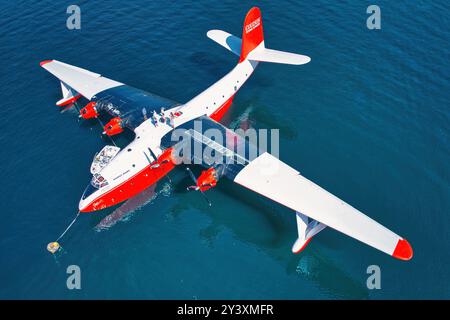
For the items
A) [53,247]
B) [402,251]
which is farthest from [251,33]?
[53,247]

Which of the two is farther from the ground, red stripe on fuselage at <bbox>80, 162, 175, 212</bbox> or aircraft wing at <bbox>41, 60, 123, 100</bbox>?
aircraft wing at <bbox>41, 60, 123, 100</bbox>

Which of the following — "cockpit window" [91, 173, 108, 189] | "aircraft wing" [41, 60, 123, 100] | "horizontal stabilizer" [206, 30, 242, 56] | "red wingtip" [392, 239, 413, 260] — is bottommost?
"red wingtip" [392, 239, 413, 260]

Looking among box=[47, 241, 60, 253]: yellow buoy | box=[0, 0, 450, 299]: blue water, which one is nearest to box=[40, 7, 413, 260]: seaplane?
box=[0, 0, 450, 299]: blue water

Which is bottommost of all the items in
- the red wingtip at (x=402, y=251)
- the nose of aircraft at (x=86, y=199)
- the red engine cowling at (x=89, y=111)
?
the red wingtip at (x=402, y=251)

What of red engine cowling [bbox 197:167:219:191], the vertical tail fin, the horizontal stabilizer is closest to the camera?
red engine cowling [bbox 197:167:219:191]

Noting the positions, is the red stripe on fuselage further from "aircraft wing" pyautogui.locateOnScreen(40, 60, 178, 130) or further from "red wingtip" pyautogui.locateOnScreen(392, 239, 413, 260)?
"red wingtip" pyautogui.locateOnScreen(392, 239, 413, 260)

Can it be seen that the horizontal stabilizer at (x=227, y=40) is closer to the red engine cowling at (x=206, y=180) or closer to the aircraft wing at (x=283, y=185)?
the aircraft wing at (x=283, y=185)

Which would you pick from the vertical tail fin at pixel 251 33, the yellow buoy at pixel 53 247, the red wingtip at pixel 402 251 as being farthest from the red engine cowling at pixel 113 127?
the red wingtip at pixel 402 251

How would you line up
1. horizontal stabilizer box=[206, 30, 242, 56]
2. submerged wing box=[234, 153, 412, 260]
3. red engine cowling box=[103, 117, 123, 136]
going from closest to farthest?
submerged wing box=[234, 153, 412, 260], red engine cowling box=[103, 117, 123, 136], horizontal stabilizer box=[206, 30, 242, 56]
